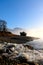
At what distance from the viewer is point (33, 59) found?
11.0m

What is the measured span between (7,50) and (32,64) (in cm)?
385

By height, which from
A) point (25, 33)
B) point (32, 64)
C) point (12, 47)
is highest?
point (25, 33)

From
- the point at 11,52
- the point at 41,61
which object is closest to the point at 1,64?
the point at 41,61

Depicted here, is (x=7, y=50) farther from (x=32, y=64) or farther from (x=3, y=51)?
(x=32, y=64)

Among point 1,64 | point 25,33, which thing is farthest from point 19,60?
point 25,33

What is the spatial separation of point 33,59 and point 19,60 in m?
0.89

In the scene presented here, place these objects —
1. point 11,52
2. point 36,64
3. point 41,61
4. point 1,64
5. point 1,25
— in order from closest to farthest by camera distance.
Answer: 1. point 1,64
2. point 36,64
3. point 41,61
4. point 11,52
5. point 1,25

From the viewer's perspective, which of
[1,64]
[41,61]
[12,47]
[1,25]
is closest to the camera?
[1,64]

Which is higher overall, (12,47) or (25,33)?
(25,33)

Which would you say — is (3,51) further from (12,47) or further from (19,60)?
(19,60)

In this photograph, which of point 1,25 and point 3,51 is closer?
point 3,51

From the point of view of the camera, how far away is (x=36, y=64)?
1002 cm

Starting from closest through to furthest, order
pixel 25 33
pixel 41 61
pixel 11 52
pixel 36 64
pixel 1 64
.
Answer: pixel 1 64
pixel 36 64
pixel 41 61
pixel 11 52
pixel 25 33

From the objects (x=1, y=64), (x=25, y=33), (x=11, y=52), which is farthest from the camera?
(x=25, y=33)
